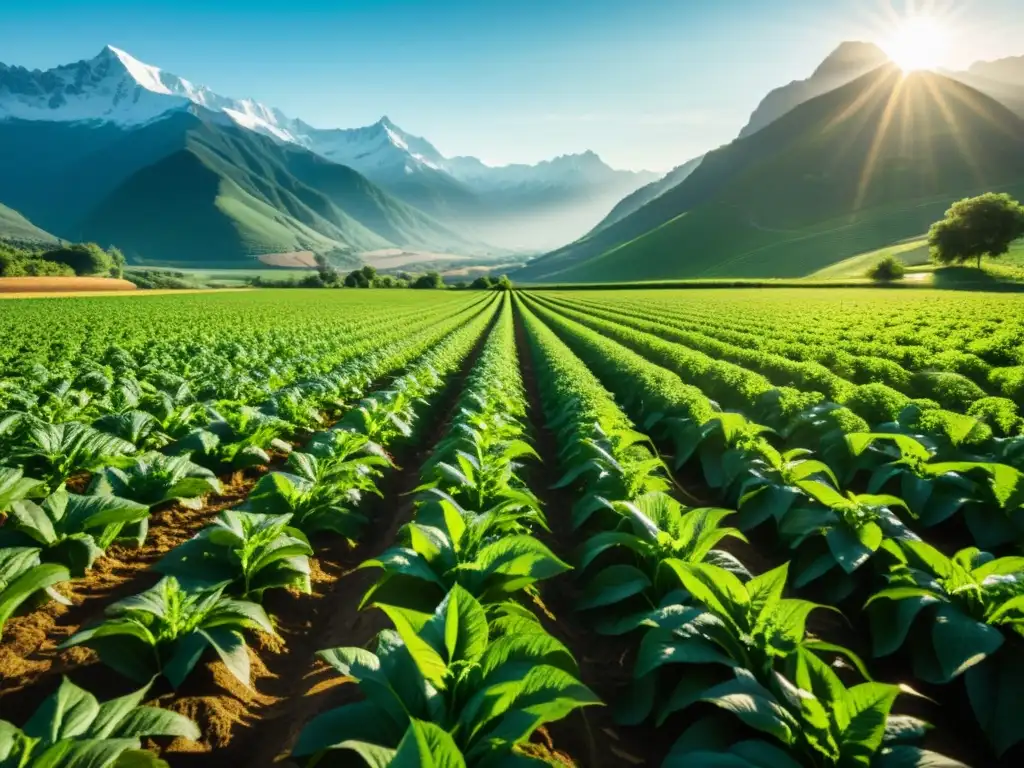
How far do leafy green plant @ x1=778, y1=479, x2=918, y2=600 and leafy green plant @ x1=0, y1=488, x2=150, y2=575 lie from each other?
5459mm

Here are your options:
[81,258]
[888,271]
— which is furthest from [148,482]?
[81,258]

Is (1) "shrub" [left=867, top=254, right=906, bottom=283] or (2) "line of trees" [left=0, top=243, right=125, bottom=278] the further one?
(2) "line of trees" [left=0, top=243, right=125, bottom=278]

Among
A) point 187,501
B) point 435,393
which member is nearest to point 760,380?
point 435,393

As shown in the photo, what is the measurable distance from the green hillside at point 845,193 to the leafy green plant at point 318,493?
142 m

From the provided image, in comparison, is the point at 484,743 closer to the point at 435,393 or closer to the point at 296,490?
the point at 296,490

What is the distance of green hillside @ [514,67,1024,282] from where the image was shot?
467 feet

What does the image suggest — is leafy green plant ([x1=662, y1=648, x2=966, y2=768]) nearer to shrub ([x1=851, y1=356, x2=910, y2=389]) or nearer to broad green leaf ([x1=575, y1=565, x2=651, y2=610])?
broad green leaf ([x1=575, y1=565, x2=651, y2=610])

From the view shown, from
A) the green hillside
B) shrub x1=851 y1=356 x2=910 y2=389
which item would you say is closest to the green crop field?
shrub x1=851 y1=356 x2=910 y2=389

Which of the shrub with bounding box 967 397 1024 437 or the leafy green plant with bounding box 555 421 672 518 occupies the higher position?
the leafy green plant with bounding box 555 421 672 518

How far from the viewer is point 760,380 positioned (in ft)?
36.9

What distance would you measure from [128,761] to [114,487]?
340 cm

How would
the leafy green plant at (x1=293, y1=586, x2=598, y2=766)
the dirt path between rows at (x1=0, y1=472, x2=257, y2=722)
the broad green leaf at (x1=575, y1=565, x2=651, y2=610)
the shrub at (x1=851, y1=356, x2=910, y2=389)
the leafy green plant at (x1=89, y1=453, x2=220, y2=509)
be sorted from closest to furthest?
the leafy green plant at (x1=293, y1=586, x2=598, y2=766), the dirt path between rows at (x1=0, y1=472, x2=257, y2=722), the broad green leaf at (x1=575, y1=565, x2=651, y2=610), the leafy green plant at (x1=89, y1=453, x2=220, y2=509), the shrub at (x1=851, y1=356, x2=910, y2=389)

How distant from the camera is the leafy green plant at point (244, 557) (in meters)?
3.95

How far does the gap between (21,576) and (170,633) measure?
99 cm
